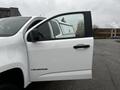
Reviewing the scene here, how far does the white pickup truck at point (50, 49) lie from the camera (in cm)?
336

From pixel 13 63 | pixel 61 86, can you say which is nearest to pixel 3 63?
pixel 13 63

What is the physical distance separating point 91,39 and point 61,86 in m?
2.01

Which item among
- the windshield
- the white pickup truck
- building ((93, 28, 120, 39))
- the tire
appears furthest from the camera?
building ((93, 28, 120, 39))

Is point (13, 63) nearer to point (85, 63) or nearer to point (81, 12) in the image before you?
point (85, 63)

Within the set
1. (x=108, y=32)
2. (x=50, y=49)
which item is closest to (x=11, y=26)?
(x=50, y=49)

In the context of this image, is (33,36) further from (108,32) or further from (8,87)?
(108,32)

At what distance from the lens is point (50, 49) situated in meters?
3.54

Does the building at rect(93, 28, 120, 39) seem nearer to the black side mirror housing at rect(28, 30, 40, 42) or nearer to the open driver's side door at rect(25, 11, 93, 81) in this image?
the open driver's side door at rect(25, 11, 93, 81)

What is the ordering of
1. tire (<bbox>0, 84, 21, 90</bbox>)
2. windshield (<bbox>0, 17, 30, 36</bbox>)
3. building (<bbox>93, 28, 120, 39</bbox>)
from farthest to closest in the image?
building (<bbox>93, 28, 120, 39</bbox>) → windshield (<bbox>0, 17, 30, 36</bbox>) → tire (<bbox>0, 84, 21, 90</bbox>)

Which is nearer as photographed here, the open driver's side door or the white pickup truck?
the white pickup truck

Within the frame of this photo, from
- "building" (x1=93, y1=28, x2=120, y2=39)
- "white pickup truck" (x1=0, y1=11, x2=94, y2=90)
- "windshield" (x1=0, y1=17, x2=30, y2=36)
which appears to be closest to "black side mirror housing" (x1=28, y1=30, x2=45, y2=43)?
"white pickup truck" (x1=0, y1=11, x2=94, y2=90)

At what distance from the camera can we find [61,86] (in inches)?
205

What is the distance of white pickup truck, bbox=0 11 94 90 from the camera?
3.36m

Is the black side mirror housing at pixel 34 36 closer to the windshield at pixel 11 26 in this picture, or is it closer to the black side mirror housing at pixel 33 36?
the black side mirror housing at pixel 33 36
